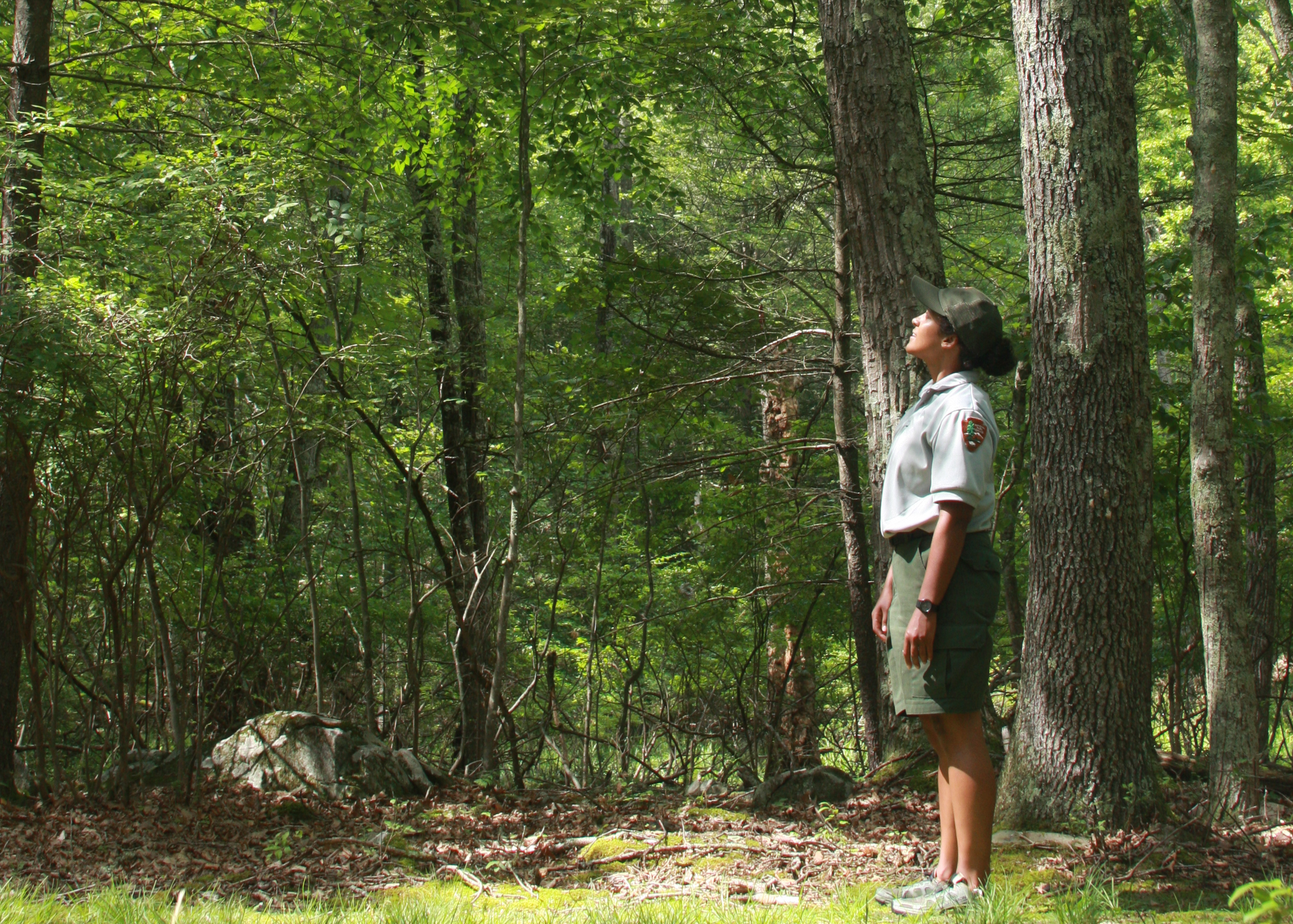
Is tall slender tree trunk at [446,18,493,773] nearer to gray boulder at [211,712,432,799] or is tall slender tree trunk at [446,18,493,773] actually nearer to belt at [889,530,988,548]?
gray boulder at [211,712,432,799]

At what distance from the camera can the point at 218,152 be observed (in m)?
5.49

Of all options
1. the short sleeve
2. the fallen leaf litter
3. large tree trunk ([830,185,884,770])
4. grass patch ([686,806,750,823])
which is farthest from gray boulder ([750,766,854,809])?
the short sleeve

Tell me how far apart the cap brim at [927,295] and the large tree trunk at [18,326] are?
3943 mm

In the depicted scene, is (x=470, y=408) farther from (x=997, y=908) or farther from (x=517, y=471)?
(x=997, y=908)

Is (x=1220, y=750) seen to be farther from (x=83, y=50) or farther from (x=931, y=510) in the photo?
(x=83, y=50)

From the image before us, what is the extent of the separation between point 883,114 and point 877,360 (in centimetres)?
124

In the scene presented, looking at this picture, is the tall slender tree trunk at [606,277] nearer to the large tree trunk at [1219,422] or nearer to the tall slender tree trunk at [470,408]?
the tall slender tree trunk at [470,408]

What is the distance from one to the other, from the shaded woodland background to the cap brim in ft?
4.76

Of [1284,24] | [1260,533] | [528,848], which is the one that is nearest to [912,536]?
[528,848]

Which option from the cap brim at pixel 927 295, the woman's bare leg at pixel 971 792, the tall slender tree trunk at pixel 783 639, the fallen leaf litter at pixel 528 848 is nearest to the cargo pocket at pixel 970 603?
the woman's bare leg at pixel 971 792

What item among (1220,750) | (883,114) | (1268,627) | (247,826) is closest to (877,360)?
(883,114)

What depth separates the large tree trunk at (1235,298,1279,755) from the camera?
7562 mm

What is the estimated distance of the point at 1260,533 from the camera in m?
8.09

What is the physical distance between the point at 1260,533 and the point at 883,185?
5585mm
